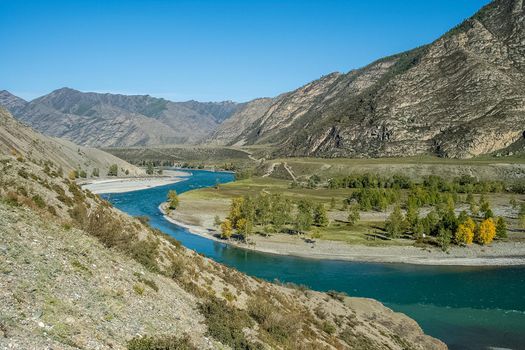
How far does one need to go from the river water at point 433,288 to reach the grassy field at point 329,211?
18162 mm

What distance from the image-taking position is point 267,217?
119375 mm

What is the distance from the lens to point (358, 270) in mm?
80625

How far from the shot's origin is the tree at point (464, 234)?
Answer: 95.2m

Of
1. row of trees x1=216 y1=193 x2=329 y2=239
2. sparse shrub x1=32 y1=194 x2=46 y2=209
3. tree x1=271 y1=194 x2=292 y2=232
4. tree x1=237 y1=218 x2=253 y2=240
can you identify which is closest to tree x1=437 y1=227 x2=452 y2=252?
row of trees x1=216 y1=193 x2=329 y2=239

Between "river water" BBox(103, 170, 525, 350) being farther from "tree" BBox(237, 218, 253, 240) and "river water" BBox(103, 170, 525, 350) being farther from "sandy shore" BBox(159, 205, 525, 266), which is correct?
"tree" BBox(237, 218, 253, 240)

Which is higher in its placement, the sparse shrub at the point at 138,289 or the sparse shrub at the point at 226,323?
the sparse shrub at the point at 138,289

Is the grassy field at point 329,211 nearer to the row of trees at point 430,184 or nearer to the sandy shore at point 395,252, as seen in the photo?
the sandy shore at point 395,252

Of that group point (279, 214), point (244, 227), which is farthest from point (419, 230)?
point (244, 227)

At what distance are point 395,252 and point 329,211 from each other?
45697 mm

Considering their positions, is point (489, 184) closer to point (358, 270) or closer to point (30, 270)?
point (358, 270)

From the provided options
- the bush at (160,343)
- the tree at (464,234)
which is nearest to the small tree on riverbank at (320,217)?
the tree at (464,234)

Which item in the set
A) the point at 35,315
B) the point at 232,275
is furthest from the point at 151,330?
the point at 232,275

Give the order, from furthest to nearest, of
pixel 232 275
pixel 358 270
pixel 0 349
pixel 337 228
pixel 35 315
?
1. pixel 337 228
2. pixel 358 270
3. pixel 232 275
4. pixel 35 315
5. pixel 0 349

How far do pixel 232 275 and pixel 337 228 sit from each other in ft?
251
